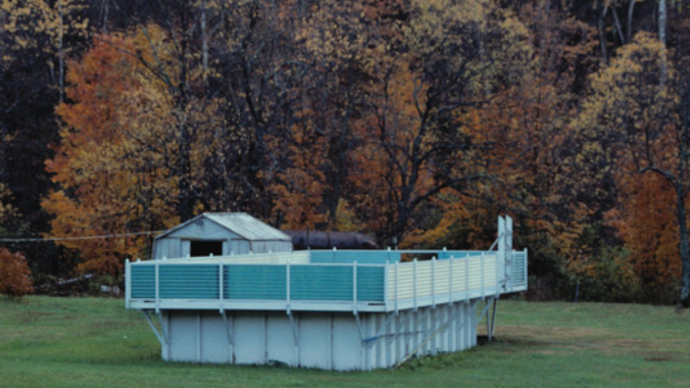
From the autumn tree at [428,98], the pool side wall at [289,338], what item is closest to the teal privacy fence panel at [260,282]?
the pool side wall at [289,338]

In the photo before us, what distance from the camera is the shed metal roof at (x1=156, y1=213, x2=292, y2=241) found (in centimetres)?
3972

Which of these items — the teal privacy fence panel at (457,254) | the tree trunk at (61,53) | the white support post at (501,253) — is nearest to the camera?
the white support post at (501,253)

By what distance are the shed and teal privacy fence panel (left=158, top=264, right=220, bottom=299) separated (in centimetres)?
1399

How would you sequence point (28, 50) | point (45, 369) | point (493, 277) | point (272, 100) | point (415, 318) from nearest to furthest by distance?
point (45, 369)
point (415, 318)
point (493, 277)
point (272, 100)
point (28, 50)

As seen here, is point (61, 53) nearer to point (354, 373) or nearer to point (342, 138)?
point (342, 138)

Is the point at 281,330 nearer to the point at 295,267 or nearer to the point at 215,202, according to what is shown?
the point at 295,267

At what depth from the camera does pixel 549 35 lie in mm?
66938

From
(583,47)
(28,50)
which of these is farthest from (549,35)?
(28,50)

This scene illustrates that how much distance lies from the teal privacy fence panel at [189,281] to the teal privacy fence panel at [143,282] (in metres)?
0.21

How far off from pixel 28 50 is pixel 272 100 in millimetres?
16744

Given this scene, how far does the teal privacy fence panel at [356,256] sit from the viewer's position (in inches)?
1431

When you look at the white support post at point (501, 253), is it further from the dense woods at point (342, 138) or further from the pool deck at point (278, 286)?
the dense woods at point (342, 138)

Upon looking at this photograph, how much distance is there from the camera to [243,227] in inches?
1602

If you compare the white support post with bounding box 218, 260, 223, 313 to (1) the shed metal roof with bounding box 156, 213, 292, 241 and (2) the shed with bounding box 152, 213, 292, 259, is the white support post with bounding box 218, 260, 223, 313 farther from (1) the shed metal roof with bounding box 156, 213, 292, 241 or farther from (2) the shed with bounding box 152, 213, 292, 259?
(1) the shed metal roof with bounding box 156, 213, 292, 241
